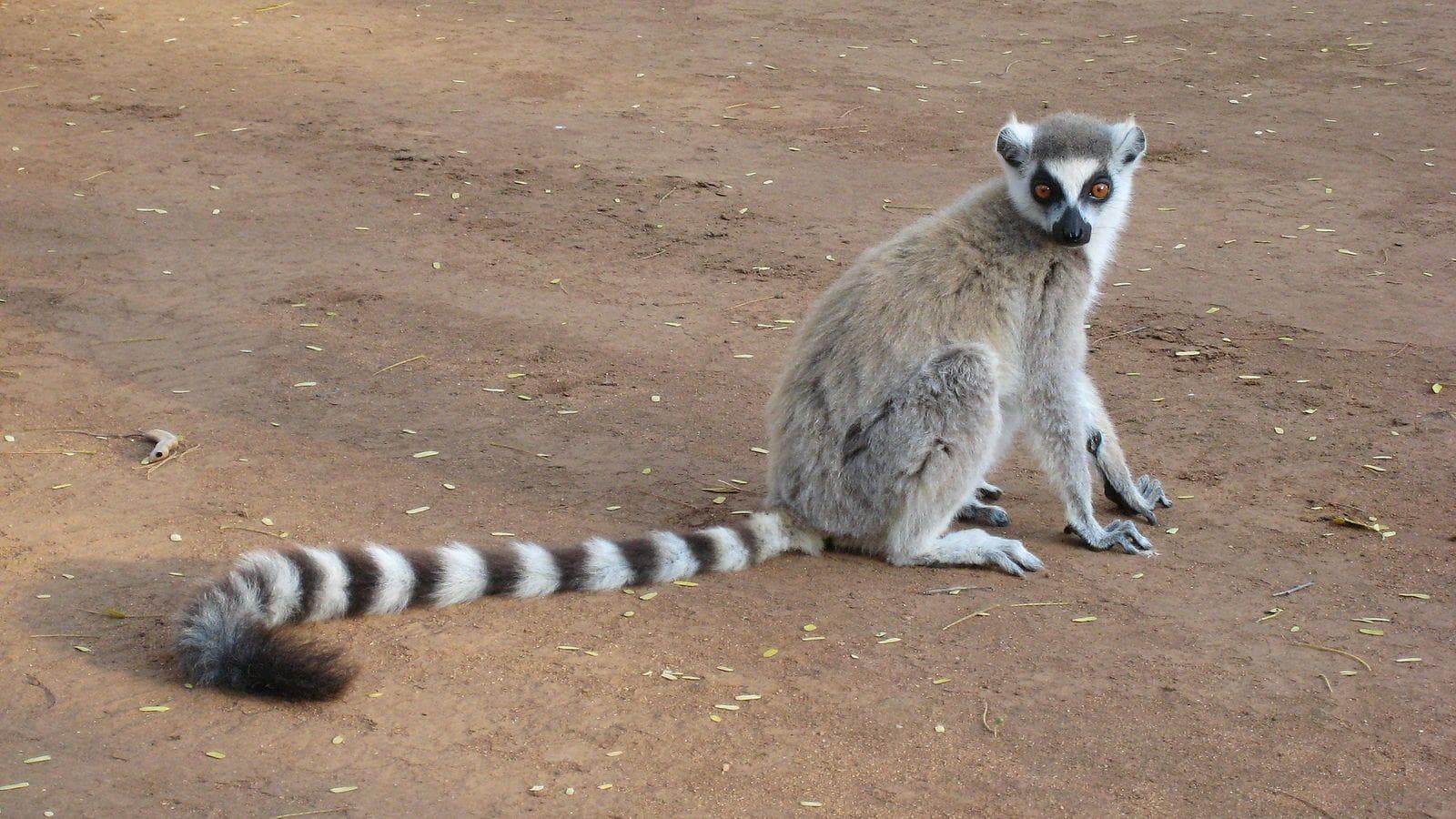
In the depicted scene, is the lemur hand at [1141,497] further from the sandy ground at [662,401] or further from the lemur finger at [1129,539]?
the lemur finger at [1129,539]

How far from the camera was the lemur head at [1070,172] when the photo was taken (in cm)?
570

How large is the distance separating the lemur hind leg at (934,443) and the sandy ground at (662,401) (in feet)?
0.98

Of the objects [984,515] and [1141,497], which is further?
[984,515]

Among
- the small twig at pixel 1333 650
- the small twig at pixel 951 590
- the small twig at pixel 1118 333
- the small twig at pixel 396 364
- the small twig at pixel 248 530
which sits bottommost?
the small twig at pixel 951 590

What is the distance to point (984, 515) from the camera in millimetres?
6242

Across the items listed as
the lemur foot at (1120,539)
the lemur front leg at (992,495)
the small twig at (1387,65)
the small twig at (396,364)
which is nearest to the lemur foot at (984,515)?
the lemur front leg at (992,495)

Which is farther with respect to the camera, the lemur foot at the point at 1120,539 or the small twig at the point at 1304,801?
the lemur foot at the point at 1120,539

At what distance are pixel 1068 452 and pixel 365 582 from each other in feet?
9.92

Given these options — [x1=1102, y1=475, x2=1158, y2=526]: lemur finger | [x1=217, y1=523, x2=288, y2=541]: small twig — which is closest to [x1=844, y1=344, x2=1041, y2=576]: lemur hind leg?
[x1=1102, y1=475, x2=1158, y2=526]: lemur finger

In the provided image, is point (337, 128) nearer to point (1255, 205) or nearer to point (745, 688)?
point (1255, 205)

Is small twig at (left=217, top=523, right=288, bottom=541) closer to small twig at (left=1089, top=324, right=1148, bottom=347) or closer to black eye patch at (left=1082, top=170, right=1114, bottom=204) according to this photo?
black eye patch at (left=1082, top=170, right=1114, bottom=204)

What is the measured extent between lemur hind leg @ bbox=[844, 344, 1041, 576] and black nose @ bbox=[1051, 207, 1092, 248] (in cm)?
61

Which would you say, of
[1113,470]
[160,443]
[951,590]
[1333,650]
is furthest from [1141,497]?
[160,443]

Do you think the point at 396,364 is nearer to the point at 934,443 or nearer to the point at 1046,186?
the point at 934,443
